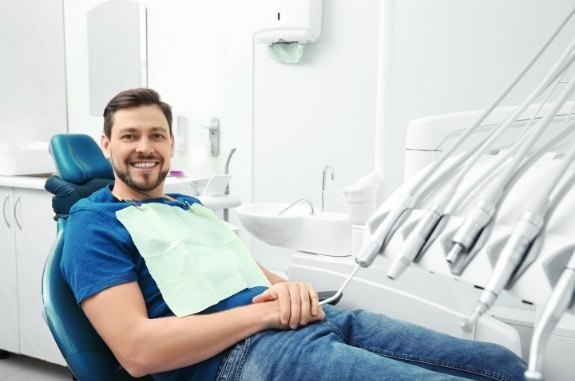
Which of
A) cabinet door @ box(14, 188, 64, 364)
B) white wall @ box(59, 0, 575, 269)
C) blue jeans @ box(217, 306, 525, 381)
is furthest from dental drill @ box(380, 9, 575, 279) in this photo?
cabinet door @ box(14, 188, 64, 364)

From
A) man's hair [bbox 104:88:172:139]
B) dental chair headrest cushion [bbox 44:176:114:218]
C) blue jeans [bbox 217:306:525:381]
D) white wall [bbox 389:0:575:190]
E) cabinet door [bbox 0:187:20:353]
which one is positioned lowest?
cabinet door [bbox 0:187:20:353]

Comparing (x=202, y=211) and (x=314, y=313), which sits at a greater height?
(x=202, y=211)

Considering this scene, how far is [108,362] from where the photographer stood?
1.01m

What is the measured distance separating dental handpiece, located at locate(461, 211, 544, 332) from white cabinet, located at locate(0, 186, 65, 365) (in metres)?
2.05

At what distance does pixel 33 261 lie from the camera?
211 cm

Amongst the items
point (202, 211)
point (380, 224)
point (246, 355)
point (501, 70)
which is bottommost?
point (246, 355)

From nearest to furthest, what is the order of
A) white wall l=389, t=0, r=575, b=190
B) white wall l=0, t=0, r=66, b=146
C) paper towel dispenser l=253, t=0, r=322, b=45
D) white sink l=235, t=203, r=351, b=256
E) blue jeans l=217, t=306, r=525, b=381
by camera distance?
blue jeans l=217, t=306, r=525, b=381 → white sink l=235, t=203, r=351, b=256 → white wall l=389, t=0, r=575, b=190 → paper towel dispenser l=253, t=0, r=322, b=45 → white wall l=0, t=0, r=66, b=146

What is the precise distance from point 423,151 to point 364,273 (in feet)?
1.25

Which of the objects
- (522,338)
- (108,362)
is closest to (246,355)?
(108,362)

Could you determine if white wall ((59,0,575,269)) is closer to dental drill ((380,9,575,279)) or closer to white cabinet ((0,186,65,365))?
white cabinet ((0,186,65,365))

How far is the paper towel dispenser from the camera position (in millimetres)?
2020

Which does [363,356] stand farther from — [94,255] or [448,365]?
[94,255]

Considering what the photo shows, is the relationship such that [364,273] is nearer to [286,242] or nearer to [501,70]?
[286,242]

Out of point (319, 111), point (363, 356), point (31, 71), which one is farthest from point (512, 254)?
point (31, 71)
